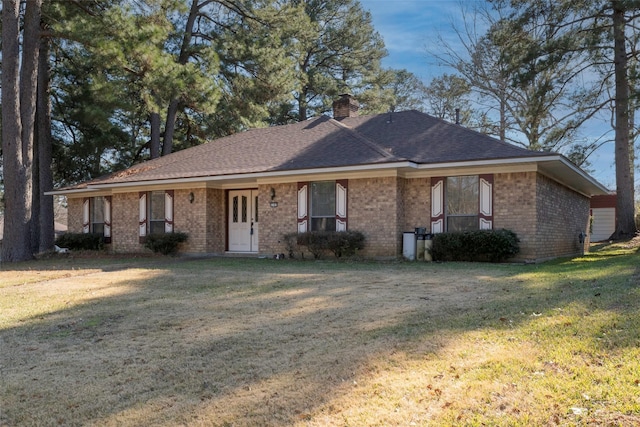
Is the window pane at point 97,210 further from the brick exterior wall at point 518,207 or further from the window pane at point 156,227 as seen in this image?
the brick exterior wall at point 518,207

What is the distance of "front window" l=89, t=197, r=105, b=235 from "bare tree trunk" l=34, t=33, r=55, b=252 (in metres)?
2.74

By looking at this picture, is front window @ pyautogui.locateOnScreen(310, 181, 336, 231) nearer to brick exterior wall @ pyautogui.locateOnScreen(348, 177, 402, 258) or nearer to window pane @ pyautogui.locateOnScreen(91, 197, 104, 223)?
brick exterior wall @ pyautogui.locateOnScreen(348, 177, 402, 258)

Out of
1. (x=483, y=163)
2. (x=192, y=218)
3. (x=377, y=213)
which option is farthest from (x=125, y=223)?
(x=483, y=163)

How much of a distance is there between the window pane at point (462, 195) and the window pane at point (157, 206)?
10.2m

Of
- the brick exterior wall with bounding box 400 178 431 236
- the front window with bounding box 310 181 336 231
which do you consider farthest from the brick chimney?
the brick exterior wall with bounding box 400 178 431 236

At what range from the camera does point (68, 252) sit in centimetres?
2020

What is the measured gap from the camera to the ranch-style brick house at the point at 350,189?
535 inches

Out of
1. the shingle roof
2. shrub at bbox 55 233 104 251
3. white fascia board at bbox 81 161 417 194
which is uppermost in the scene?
the shingle roof

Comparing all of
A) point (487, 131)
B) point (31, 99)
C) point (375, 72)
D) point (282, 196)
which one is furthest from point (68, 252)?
point (487, 131)

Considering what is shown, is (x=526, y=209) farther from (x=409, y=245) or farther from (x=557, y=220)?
(x=557, y=220)

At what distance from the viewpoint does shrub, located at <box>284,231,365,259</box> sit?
14383 mm

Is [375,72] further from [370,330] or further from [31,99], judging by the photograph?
[370,330]

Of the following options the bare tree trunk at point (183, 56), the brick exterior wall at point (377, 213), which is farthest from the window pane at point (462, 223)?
the bare tree trunk at point (183, 56)

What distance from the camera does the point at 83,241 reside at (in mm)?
20484
